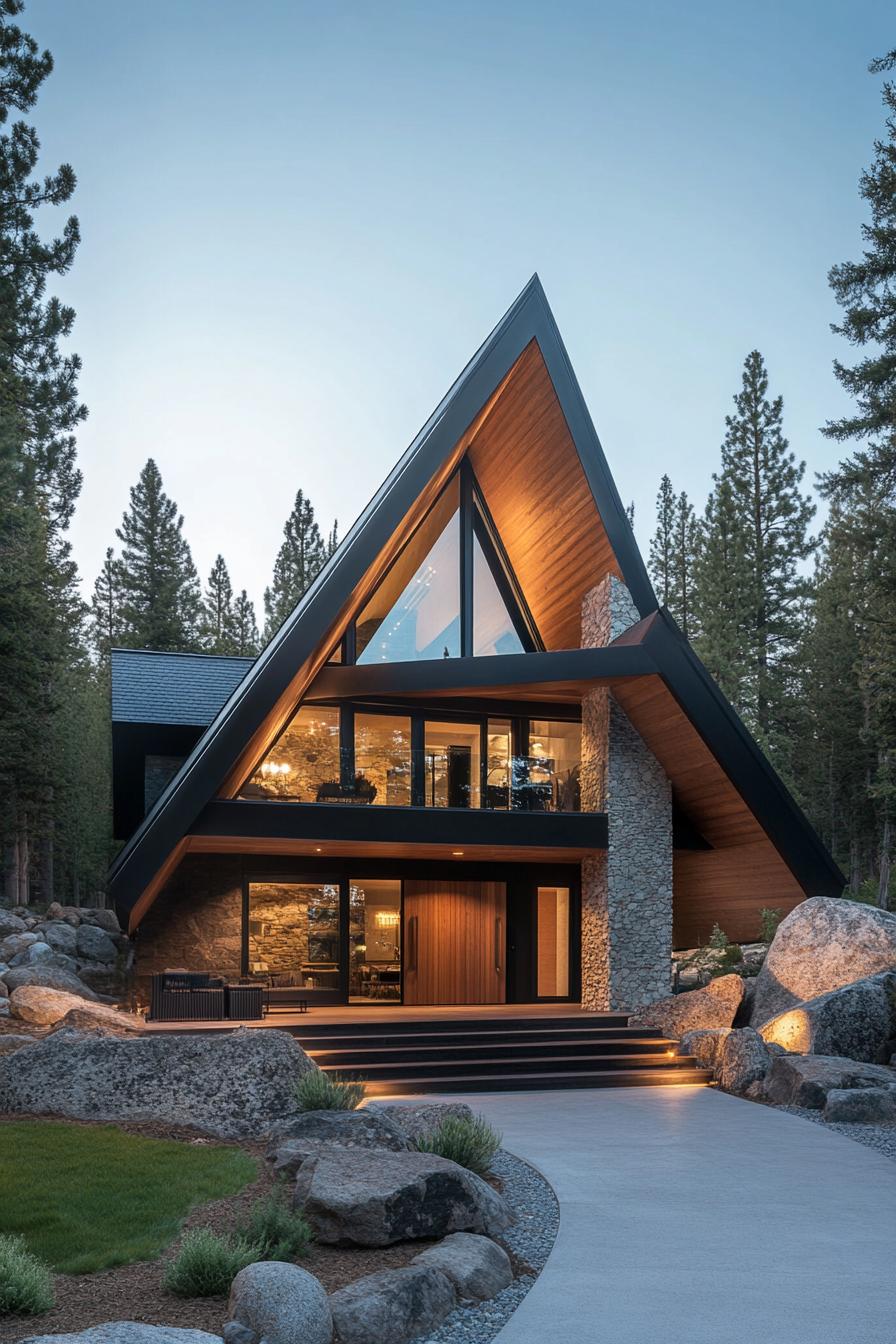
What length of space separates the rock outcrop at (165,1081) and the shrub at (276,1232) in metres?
2.98

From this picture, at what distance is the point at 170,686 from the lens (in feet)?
66.1

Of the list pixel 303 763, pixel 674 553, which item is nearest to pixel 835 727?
pixel 674 553

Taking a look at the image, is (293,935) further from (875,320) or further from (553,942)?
(875,320)

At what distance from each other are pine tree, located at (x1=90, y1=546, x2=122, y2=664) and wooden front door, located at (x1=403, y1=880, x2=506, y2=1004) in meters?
39.6

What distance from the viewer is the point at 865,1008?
12789 millimetres

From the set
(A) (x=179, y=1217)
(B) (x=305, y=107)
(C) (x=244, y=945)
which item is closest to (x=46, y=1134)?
(A) (x=179, y=1217)

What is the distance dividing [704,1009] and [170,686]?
36.4 ft

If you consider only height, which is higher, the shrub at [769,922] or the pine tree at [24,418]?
the pine tree at [24,418]

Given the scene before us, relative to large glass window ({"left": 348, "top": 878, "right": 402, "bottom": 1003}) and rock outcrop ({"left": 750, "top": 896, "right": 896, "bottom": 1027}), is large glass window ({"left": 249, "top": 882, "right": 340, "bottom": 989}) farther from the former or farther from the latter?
rock outcrop ({"left": 750, "top": 896, "right": 896, "bottom": 1027})

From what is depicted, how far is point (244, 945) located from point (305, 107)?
1396cm

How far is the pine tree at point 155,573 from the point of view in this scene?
47719 millimetres

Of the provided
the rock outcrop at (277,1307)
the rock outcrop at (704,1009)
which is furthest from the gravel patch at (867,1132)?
the rock outcrop at (277,1307)

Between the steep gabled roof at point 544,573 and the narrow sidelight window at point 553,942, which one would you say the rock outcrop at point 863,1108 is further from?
the narrow sidelight window at point 553,942

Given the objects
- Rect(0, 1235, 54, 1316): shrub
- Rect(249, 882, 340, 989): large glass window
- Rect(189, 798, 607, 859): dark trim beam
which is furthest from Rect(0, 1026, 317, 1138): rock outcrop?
Rect(249, 882, 340, 989): large glass window
